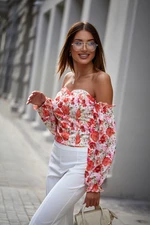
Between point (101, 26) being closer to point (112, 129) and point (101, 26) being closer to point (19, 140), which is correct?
point (19, 140)

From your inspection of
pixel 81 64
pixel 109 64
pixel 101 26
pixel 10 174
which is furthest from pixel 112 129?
pixel 101 26

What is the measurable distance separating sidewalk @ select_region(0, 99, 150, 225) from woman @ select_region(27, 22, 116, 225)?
190cm

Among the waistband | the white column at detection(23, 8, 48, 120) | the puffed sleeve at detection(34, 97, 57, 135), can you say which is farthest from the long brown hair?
the white column at detection(23, 8, 48, 120)

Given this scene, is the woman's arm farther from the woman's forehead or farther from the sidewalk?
the sidewalk

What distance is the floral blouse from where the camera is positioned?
3.62m

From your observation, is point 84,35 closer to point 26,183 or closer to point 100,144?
point 100,144

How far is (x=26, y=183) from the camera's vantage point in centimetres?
773

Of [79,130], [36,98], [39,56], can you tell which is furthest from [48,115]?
[39,56]

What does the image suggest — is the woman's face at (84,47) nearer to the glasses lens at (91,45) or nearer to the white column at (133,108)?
the glasses lens at (91,45)

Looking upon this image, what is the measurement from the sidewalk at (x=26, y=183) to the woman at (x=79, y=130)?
1.90 meters

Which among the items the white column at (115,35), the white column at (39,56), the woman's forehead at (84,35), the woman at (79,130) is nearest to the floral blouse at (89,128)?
the woman at (79,130)

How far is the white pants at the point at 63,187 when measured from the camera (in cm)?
353

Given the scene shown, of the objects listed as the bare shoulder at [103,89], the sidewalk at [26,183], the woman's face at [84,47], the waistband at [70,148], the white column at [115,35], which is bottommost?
the sidewalk at [26,183]

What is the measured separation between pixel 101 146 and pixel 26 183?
430cm
